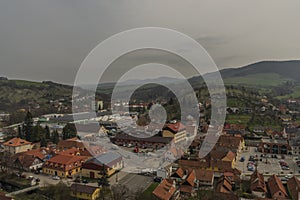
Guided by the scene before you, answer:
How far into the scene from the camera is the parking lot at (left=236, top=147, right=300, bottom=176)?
47.4 feet

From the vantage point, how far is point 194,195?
1077cm

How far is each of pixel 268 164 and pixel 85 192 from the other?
37.7 ft

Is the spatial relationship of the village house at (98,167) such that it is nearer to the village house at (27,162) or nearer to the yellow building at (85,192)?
the yellow building at (85,192)

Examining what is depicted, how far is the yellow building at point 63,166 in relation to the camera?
13.5 meters

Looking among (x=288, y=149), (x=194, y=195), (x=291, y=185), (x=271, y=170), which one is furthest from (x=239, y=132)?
(x=194, y=195)

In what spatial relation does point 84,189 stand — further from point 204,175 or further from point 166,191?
point 204,175

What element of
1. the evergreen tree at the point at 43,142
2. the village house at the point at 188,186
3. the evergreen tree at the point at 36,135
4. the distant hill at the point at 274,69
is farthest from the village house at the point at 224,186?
the distant hill at the point at 274,69

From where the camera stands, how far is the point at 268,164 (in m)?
15.9

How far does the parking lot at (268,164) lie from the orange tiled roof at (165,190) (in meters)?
5.59

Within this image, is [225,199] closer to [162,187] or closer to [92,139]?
[162,187]

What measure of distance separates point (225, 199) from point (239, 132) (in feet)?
49.7

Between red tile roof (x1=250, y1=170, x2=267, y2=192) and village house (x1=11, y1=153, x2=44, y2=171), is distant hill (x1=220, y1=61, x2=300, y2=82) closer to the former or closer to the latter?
red tile roof (x1=250, y1=170, x2=267, y2=192)

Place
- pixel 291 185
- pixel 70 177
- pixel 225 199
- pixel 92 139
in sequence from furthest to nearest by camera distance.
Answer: pixel 92 139 < pixel 70 177 < pixel 291 185 < pixel 225 199

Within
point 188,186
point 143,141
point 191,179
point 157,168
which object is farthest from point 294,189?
point 143,141
